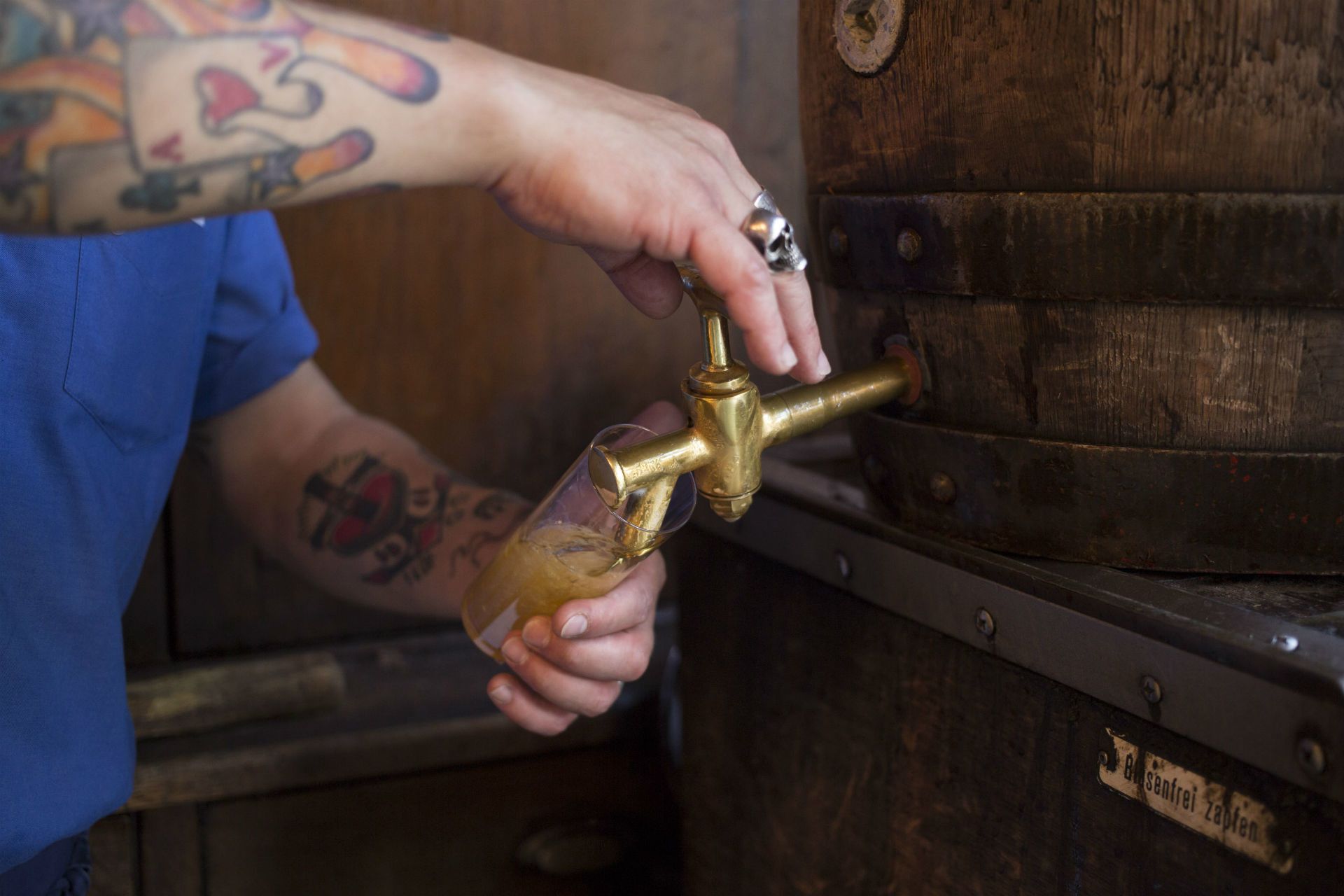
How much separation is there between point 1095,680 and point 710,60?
1030 mm

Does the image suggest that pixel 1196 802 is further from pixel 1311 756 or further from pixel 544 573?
pixel 544 573

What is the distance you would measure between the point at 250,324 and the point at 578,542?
0.53 meters

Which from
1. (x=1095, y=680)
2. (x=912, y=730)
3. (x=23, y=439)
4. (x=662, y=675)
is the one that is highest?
(x=23, y=439)

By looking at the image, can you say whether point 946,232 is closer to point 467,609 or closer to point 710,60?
point 467,609

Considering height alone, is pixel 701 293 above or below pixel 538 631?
above

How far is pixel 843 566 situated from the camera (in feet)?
3.01

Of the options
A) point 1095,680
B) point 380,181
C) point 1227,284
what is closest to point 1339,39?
point 1227,284

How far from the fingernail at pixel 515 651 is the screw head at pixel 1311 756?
498 mm

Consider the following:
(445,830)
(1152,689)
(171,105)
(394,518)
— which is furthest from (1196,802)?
(445,830)

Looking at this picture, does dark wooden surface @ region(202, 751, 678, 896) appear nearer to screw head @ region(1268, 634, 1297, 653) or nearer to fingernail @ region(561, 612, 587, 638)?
fingernail @ region(561, 612, 587, 638)

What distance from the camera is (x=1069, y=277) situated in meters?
0.70

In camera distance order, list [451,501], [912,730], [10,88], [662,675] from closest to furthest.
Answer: [10,88] < [912,730] < [451,501] < [662,675]

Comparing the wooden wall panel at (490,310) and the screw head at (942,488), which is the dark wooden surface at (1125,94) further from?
the wooden wall panel at (490,310)

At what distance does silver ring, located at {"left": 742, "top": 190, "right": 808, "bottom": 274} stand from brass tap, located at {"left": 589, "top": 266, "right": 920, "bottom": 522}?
1.6 inches
